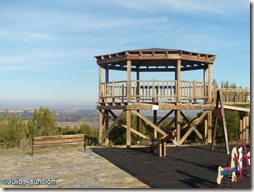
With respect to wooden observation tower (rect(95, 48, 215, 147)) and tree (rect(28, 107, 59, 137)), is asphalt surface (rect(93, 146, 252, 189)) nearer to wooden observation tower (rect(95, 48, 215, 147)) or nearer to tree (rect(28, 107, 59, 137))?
wooden observation tower (rect(95, 48, 215, 147))

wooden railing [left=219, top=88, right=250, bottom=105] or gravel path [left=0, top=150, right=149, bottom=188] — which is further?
wooden railing [left=219, top=88, right=250, bottom=105]

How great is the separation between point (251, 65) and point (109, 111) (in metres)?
9.79

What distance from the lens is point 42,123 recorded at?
19812 mm

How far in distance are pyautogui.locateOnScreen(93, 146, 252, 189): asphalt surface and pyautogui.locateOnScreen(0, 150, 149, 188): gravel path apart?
41cm

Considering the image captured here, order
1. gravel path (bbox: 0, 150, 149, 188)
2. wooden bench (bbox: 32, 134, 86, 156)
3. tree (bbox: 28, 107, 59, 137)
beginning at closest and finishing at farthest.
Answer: gravel path (bbox: 0, 150, 149, 188) → wooden bench (bbox: 32, 134, 86, 156) → tree (bbox: 28, 107, 59, 137)

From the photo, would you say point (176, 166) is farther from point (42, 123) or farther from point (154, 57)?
point (42, 123)

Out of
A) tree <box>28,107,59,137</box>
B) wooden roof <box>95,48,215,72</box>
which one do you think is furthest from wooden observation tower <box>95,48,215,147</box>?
tree <box>28,107,59,137</box>

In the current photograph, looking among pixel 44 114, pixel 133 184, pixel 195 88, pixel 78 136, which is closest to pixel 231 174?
pixel 133 184

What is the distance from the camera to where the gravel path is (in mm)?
7266

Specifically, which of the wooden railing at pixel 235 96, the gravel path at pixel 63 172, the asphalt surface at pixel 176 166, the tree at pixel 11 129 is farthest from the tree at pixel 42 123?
the wooden railing at pixel 235 96

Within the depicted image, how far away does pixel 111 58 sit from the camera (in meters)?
14.7

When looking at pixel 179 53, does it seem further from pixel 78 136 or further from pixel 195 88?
pixel 78 136

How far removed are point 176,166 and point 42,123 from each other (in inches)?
498

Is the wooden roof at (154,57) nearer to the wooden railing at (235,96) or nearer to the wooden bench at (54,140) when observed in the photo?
the wooden railing at (235,96)
